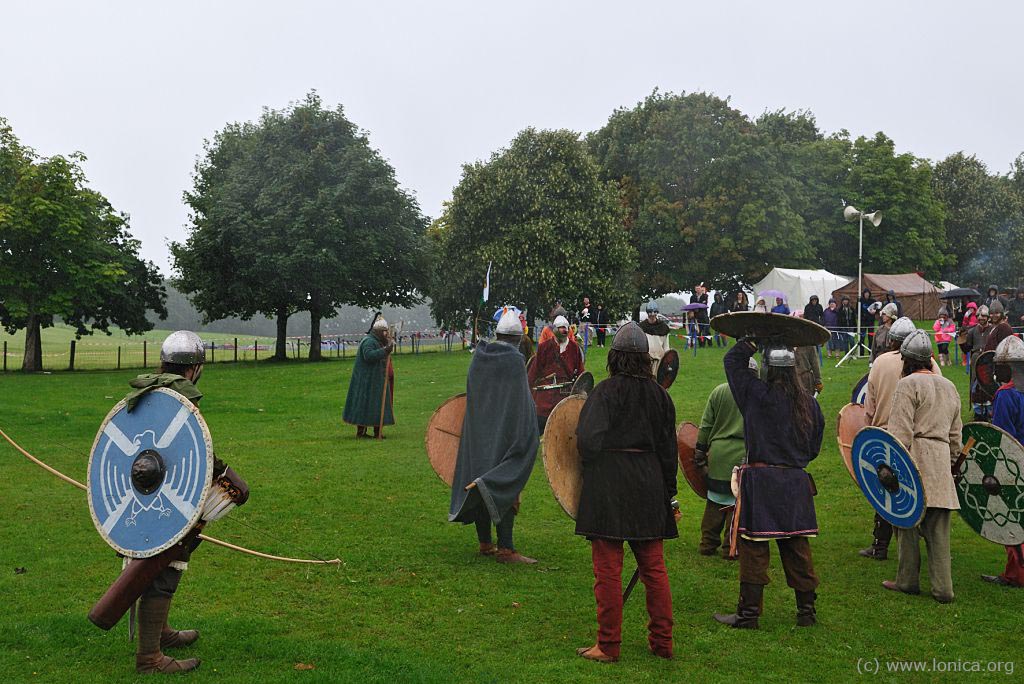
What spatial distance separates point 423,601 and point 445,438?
1.93 meters

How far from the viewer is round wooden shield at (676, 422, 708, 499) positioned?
848 centimetres

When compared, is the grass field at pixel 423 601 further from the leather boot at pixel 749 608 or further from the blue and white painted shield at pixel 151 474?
the blue and white painted shield at pixel 151 474

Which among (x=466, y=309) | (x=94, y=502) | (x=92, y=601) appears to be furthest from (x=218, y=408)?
(x=466, y=309)

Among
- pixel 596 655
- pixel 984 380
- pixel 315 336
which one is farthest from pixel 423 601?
pixel 315 336

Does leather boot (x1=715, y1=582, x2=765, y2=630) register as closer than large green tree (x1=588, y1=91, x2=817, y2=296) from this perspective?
Yes

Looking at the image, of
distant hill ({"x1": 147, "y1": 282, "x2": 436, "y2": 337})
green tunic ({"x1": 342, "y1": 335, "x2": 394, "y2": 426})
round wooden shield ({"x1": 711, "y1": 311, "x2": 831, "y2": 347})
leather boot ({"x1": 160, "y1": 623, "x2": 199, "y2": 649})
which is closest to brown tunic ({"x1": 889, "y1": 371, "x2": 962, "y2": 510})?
round wooden shield ({"x1": 711, "y1": 311, "x2": 831, "y2": 347})

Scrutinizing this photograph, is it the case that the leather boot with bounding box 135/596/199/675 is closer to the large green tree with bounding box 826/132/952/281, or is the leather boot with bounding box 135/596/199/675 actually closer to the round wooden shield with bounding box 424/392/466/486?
the round wooden shield with bounding box 424/392/466/486

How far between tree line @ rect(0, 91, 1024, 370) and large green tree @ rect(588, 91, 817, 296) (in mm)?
98

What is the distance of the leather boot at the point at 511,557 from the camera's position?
8047mm

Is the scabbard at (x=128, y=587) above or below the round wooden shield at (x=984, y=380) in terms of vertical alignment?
below

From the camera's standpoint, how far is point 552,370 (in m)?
12.2

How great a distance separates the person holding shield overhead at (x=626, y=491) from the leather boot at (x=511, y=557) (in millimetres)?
2233

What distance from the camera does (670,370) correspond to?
477 inches

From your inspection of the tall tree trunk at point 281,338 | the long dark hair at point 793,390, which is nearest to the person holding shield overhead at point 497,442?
the long dark hair at point 793,390
